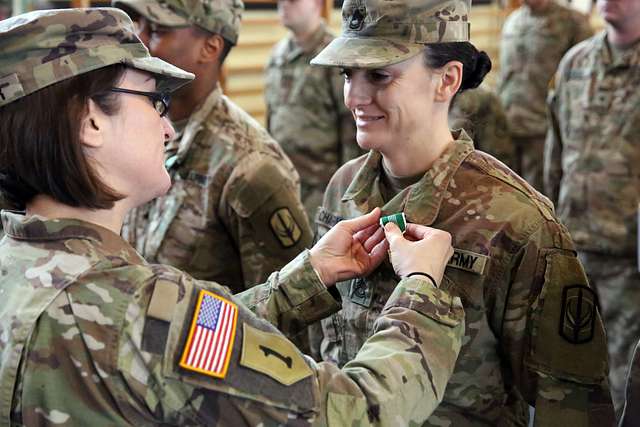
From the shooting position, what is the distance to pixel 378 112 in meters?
1.79

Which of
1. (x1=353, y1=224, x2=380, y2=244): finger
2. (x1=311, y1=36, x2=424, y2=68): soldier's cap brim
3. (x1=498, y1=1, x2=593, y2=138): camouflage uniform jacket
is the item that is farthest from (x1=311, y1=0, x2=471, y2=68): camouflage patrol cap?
(x1=498, y1=1, x2=593, y2=138): camouflage uniform jacket

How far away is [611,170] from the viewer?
348cm

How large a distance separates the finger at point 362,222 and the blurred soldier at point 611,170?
6.62 feet

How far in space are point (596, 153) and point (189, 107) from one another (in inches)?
73.7

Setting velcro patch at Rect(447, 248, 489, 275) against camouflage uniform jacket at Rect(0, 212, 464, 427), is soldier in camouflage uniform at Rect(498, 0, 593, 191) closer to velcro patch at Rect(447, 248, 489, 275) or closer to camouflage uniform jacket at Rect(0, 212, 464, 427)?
velcro patch at Rect(447, 248, 489, 275)

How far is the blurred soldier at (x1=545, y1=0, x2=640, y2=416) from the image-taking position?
3402 millimetres

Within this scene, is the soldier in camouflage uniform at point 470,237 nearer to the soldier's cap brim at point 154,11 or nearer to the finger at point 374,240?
the finger at point 374,240

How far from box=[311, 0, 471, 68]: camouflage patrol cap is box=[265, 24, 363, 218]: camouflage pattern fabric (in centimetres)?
278

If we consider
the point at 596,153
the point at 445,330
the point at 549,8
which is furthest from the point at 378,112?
the point at 549,8

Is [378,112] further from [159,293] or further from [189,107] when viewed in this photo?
[189,107]

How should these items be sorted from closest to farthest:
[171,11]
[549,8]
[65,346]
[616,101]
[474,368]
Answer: [65,346] < [474,368] < [171,11] < [616,101] < [549,8]

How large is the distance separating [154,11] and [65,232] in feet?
4.29

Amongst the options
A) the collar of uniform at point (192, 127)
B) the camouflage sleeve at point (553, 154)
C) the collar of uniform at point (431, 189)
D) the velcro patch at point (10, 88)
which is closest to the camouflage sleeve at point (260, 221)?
the collar of uniform at point (192, 127)

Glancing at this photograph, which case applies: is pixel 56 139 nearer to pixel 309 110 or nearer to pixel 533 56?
pixel 309 110
